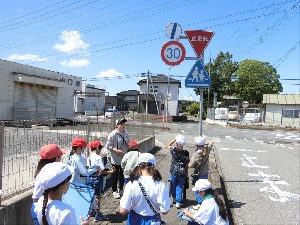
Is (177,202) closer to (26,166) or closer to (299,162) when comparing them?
(26,166)

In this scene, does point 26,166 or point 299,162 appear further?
point 299,162

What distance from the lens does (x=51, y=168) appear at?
2236mm

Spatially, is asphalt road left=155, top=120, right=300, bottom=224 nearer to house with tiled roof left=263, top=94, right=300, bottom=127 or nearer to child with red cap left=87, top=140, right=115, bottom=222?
child with red cap left=87, top=140, right=115, bottom=222

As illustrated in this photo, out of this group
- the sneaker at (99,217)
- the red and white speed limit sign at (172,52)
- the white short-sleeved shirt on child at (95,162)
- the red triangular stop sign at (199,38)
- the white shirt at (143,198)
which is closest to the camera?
the white shirt at (143,198)

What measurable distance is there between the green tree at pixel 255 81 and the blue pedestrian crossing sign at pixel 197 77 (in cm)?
4743

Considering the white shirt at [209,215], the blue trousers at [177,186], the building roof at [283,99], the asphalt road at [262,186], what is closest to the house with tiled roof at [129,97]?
the building roof at [283,99]

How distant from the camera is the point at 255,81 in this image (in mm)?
52969

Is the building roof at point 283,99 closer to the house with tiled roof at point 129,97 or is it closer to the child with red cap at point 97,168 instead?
the house with tiled roof at point 129,97

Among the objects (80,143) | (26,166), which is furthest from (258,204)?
(26,166)

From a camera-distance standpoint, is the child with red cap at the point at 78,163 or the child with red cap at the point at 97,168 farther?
the child with red cap at the point at 97,168

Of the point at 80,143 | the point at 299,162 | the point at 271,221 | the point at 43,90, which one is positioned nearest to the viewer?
the point at 80,143

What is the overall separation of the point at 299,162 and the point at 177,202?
8.39 m

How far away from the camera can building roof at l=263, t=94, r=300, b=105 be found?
35812 mm

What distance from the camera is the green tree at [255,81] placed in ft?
172
